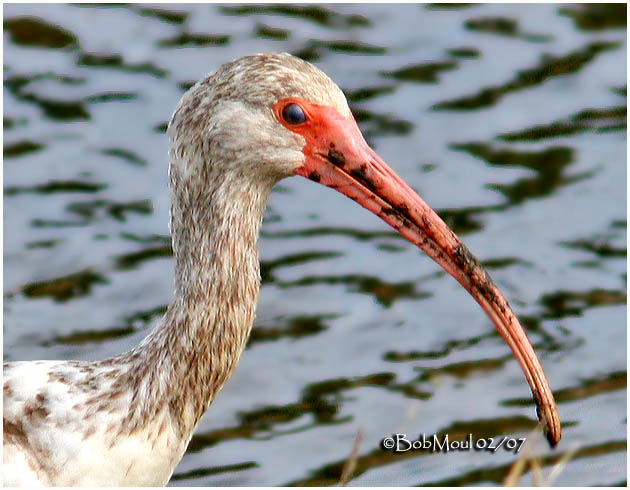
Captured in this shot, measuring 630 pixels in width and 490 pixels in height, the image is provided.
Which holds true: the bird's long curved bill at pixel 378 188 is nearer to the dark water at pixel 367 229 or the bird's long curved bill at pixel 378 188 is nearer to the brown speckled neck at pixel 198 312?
the brown speckled neck at pixel 198 312

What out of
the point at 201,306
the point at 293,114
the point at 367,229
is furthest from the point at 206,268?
the point at 367,229

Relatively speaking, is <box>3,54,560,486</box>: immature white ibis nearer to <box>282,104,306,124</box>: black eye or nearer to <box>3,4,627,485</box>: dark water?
<box>282,104,306,124</box>: black eye

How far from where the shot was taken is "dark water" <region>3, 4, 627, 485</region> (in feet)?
29.6

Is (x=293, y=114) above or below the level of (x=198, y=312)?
above

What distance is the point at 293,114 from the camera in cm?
567

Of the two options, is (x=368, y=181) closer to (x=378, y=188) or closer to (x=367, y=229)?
(x=378, y=188)

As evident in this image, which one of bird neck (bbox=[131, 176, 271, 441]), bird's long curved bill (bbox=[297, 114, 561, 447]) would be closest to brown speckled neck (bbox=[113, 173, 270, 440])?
bird neck (bbox=[131, 176, 271, 441])

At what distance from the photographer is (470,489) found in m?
8.47

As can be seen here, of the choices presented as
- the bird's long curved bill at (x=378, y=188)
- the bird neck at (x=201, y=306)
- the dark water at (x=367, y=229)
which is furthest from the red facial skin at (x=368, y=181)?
the dark water at (x=367, y=229)

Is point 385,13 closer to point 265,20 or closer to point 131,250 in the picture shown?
point 265,20

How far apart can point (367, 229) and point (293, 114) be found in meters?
4.88

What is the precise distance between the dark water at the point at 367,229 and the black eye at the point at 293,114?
3348 mm

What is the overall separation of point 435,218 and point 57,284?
4.56 metres

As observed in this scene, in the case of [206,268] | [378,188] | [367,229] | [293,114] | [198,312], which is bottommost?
[367,229]
